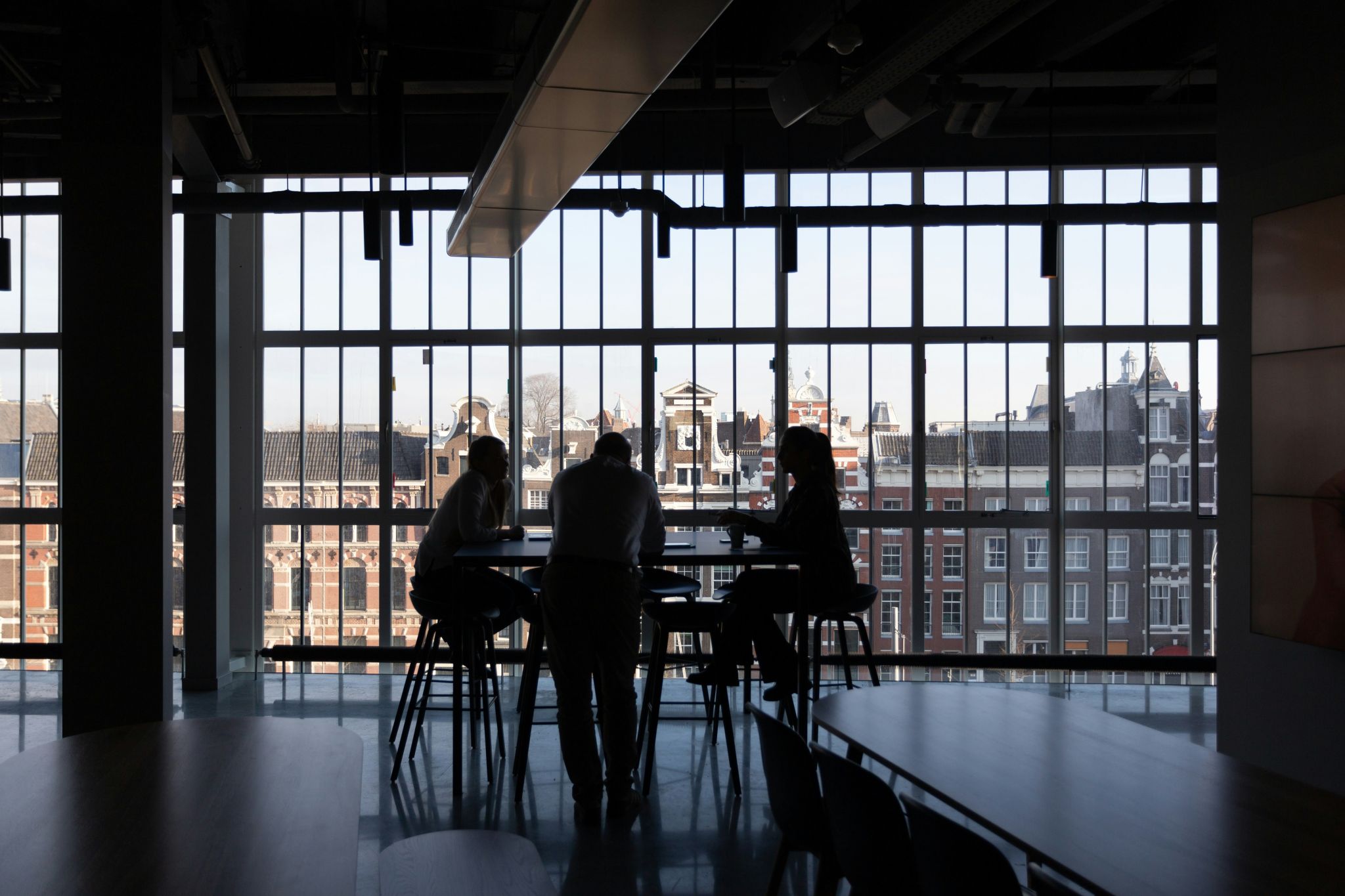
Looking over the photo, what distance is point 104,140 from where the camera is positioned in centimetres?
460

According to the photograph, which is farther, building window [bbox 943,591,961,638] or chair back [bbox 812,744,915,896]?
building window [bbox 943,591,961,638]

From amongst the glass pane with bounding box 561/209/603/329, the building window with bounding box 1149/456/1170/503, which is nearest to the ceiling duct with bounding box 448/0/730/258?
the glass pane with bounding box 561/209/603/329

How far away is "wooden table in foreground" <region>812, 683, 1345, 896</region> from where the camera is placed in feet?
5.95

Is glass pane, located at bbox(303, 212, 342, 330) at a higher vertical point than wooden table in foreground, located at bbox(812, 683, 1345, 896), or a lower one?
higher

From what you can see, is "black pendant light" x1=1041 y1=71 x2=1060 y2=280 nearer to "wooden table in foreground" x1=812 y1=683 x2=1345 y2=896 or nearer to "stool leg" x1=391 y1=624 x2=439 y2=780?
"wooden table in foreground" x1=812 y1=683 x2=1345 y2=896

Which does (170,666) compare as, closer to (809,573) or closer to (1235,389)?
(809,573)

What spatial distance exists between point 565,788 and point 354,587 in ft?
12.4

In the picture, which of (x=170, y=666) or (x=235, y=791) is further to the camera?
(x=170, y=666)

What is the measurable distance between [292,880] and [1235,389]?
4.47 meters

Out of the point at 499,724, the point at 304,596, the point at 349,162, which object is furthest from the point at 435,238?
the point at 499,724

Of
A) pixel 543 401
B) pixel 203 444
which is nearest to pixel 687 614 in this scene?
pixel 543 401

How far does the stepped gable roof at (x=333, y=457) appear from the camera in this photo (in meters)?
8.08

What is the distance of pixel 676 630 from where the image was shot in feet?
17.0

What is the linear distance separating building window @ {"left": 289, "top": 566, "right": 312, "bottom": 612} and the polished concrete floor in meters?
0.77
